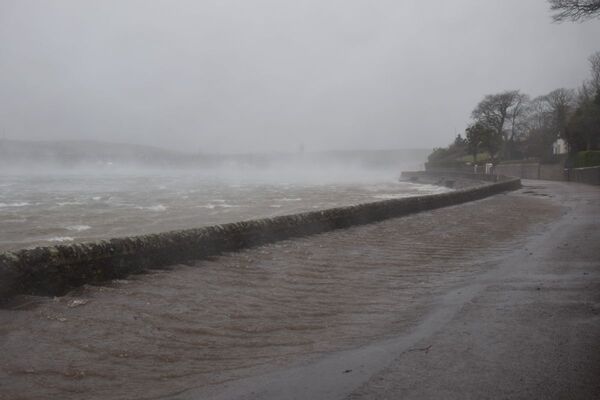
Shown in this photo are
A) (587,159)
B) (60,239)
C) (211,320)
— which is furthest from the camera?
(587,159)

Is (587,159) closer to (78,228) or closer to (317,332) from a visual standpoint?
(78,228)

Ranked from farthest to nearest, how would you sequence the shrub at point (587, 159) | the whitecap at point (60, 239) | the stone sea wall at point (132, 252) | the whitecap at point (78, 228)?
the shrub at point (587, 159), the whitecap at point (78, 228), the whitecap at point (60, 239), the stone sea wall at point (132, 252)

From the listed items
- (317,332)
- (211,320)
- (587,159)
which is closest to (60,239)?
(211,320)

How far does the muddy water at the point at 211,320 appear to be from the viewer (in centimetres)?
386

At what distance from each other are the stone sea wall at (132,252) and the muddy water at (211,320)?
262 mm

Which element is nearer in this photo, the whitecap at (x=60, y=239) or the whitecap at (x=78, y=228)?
the whitecap at (x=60, y=239)

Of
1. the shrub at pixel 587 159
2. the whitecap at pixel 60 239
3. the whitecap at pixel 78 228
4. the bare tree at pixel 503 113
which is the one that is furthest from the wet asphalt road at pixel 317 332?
the bare tree at pixel 503 113

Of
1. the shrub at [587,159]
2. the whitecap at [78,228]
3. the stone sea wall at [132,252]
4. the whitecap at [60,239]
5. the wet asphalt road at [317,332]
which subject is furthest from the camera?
the shrub at [587,159]

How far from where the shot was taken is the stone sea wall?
5719 millimetres

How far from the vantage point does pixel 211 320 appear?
206 inches

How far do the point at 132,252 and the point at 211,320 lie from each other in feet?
8.14

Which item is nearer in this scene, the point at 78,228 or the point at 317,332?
the point at 317,332

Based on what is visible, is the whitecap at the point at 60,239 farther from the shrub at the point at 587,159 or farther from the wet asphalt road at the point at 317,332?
the shrub at the point at 587,159

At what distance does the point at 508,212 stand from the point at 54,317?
51.8 ft
